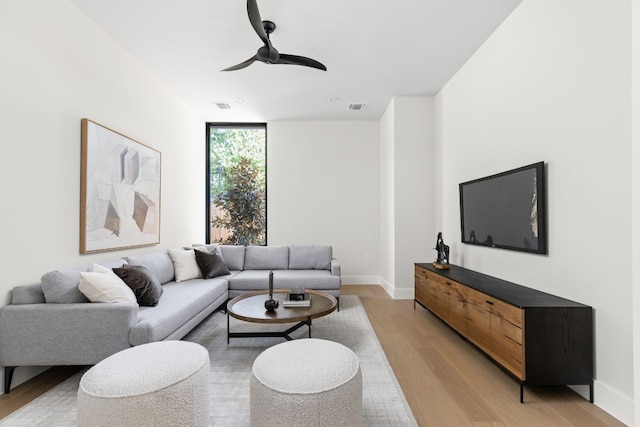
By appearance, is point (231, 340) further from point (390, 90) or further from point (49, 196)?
point (390, 90)

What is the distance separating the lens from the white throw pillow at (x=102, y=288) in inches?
91.6

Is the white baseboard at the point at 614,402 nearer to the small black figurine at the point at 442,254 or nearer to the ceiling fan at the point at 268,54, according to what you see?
the small black figurine at the point at 442,254

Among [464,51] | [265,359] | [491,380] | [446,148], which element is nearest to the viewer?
[265,359]

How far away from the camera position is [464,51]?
11.5ft

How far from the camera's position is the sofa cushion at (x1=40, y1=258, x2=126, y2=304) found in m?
2.23

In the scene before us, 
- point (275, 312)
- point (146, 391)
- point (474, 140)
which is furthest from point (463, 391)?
point (474, 140)

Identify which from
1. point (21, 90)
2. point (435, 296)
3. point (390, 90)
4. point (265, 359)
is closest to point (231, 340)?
point (265, 359)

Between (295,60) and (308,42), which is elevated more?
(308,42)

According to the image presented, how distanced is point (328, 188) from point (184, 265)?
2885 mm

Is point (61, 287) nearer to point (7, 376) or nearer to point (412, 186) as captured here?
point (7, 376)

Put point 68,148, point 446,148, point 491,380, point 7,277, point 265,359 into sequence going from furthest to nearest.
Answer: point 446,148 → point 68,148 → point 491,380 → point 7,277 → point 265,359

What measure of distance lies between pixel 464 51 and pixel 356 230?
10.9 ft

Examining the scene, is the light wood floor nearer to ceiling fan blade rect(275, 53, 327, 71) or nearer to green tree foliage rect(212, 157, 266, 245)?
ceiling fan blade rect(275, 53, 327, 71)

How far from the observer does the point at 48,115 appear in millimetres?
2463
